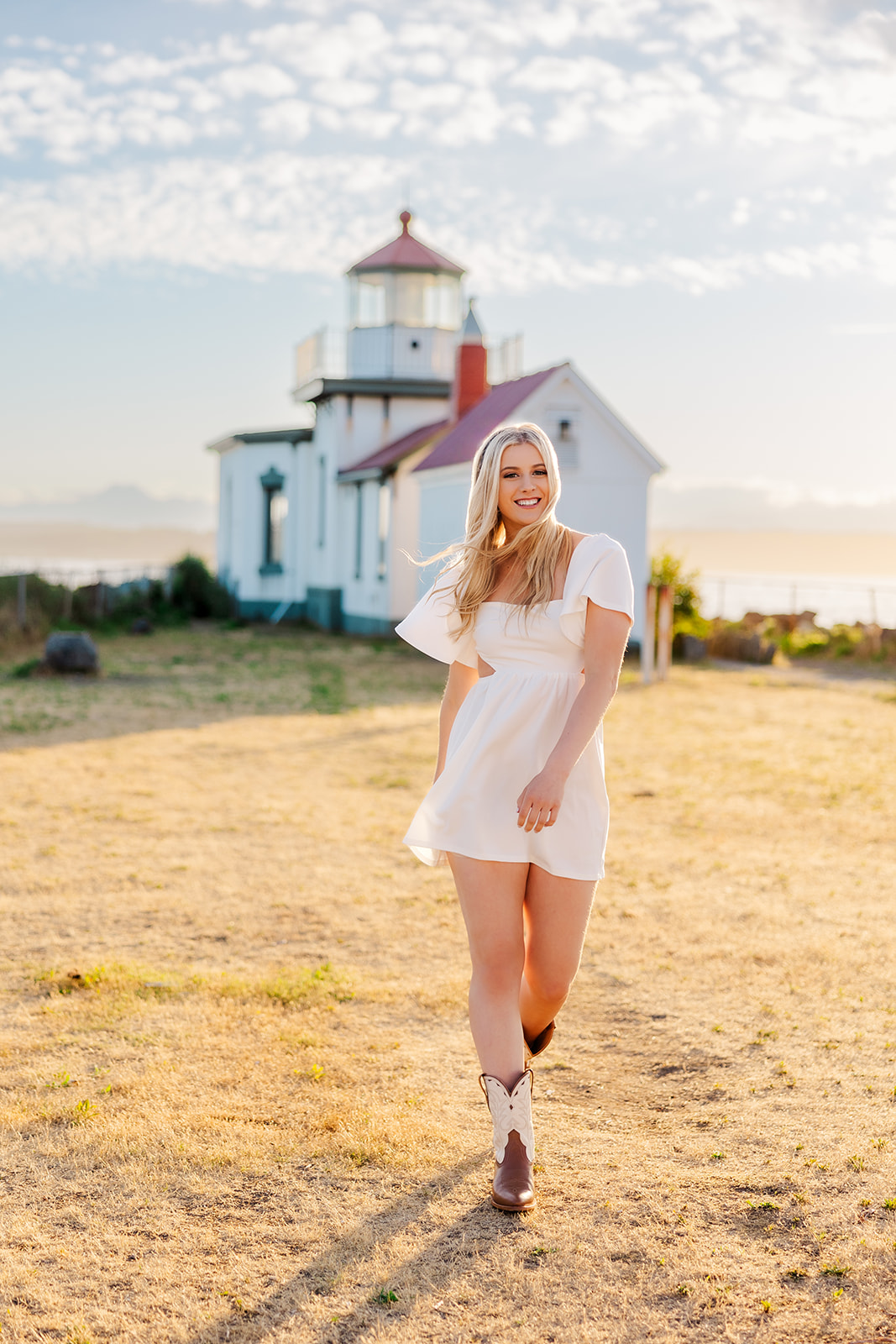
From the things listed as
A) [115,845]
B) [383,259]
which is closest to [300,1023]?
[115,845]

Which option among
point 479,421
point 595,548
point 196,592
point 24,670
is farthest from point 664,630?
point 595,548

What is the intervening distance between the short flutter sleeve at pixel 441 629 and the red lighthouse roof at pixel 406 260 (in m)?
23.8

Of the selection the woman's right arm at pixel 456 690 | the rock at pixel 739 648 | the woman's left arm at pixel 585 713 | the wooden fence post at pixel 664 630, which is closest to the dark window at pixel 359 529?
the rock at pixel 739 648

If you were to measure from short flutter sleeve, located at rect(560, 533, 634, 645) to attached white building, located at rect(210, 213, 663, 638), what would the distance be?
54.0 feet

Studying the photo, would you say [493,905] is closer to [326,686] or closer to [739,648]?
[326,686]

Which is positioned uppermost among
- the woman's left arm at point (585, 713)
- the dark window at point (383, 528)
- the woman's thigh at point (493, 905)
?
the dark window at point (383, 528)

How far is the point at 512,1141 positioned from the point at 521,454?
6.13 feet

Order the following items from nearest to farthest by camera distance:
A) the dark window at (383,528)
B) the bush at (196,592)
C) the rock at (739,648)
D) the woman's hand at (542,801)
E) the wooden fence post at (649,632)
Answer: the woman's hand at (542,801) → the wooden fence post at (649,632) → the rock at (739,648) → the dark window at (383,528) → the bush at (196,592)

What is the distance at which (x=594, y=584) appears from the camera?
3.30 metres

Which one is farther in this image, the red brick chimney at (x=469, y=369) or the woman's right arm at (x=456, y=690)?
the red brick chimney at (x=469, y=369)

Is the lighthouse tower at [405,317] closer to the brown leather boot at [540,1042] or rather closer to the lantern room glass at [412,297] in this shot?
the lantern room glass at [412,297]

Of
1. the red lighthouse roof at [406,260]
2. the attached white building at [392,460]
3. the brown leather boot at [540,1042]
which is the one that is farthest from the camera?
the red lighthouse roof at [406,260]

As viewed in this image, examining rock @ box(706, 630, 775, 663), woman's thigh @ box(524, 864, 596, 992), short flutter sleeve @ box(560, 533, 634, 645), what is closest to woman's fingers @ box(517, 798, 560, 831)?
woman's thigh @ box(524, 864, 596, 992)

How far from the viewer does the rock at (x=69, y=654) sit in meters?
17.1
